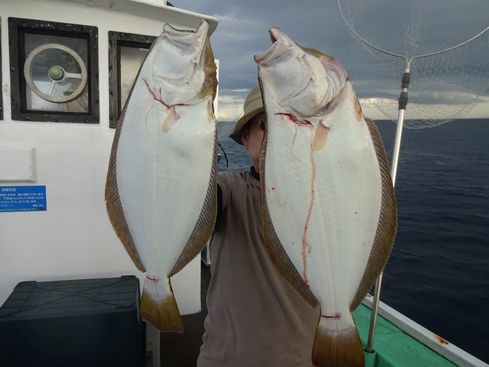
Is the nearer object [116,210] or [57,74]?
[116,210]

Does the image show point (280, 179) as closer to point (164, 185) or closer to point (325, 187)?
point (325, 187)

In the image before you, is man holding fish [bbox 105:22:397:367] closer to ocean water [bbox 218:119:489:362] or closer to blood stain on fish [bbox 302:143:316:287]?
blood stain on fish [bbox 302:143:316:287]

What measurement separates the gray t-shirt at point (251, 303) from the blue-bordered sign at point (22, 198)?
7.09ft

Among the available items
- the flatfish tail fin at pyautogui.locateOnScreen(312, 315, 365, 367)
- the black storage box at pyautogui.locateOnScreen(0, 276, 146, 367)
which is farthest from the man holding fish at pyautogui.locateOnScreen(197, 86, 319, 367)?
the black storage box at pyautogui.locateOnScreen(0, 276, 146, 367)

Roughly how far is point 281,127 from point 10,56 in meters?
2.77

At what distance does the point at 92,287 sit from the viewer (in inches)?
115

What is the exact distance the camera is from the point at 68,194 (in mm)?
3195

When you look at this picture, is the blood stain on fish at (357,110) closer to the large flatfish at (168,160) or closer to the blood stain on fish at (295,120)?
the blood stain on fish at (295,120)

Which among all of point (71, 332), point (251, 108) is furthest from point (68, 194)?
point (251, 108)

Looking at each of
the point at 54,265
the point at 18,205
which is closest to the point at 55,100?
the point at 18,205

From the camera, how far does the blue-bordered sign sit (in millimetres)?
3059

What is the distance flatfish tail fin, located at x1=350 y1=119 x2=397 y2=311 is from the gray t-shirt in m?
0.49

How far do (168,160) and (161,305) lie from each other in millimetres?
484

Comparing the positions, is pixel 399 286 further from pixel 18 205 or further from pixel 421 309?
pixel 18 205
